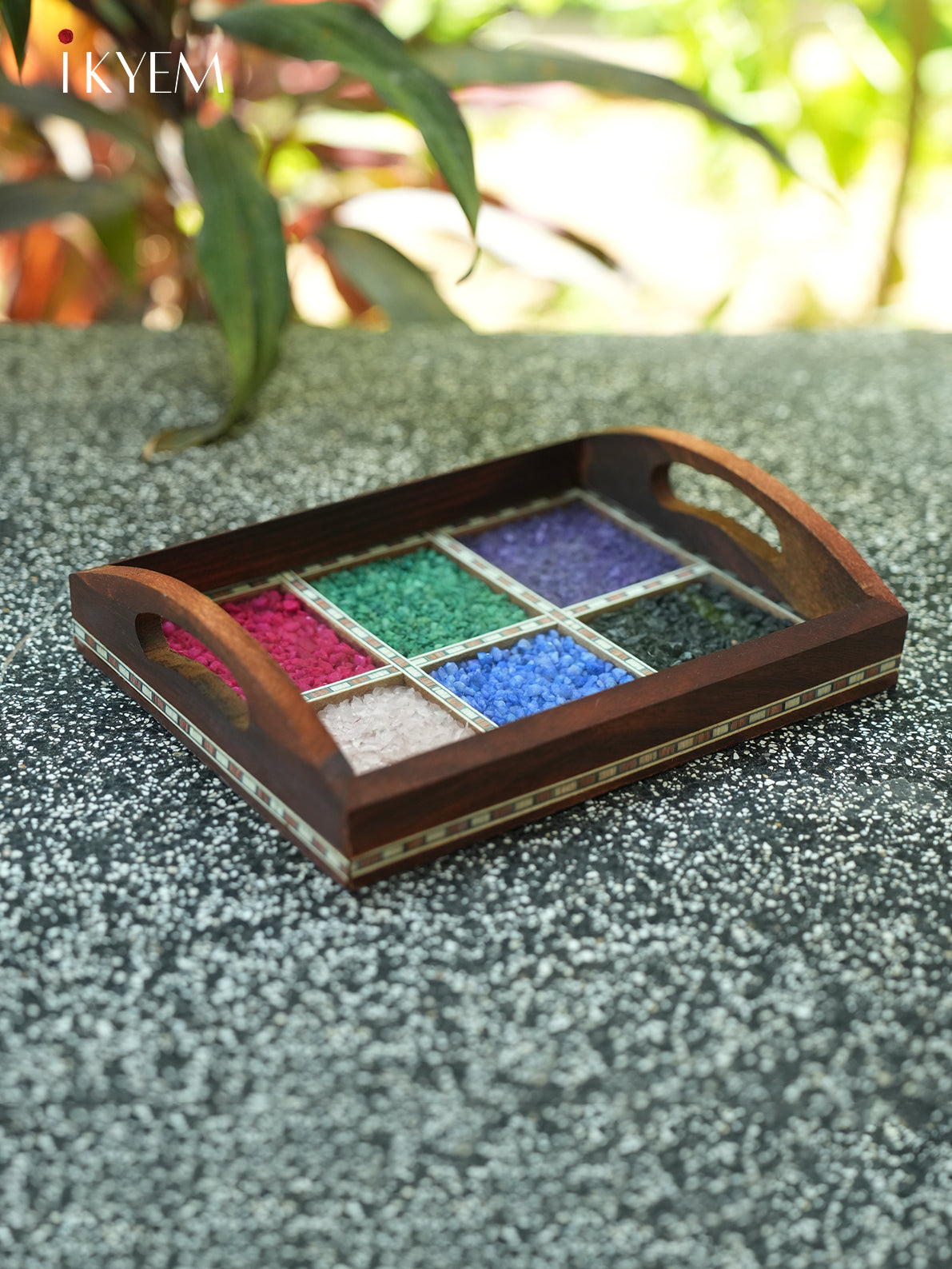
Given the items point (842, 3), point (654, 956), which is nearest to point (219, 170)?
point (654, 956)

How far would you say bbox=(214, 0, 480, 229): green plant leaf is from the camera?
3.27 feet

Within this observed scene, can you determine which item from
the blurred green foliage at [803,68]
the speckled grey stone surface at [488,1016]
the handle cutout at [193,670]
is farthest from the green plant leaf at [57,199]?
the blurred green foliage at [803,68]

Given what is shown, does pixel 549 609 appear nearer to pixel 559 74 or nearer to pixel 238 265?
pixel 238 265

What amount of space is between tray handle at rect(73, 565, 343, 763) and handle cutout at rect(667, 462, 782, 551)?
0.45 m

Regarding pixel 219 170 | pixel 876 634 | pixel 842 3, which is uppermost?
pixel 842 3

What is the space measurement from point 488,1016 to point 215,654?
22 cm

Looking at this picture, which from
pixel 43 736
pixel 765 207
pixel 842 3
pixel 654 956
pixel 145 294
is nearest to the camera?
pixel 654 956

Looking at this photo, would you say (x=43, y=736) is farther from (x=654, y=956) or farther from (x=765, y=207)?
(x=765, y=207)

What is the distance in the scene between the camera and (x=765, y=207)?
267cm

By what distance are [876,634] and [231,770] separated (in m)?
0.38

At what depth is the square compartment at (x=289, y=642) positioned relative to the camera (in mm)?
739

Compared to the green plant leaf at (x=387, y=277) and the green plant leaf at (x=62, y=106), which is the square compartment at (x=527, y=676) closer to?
the green plant leaf at (x=387, y=277)

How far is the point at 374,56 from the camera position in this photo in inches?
41.9
